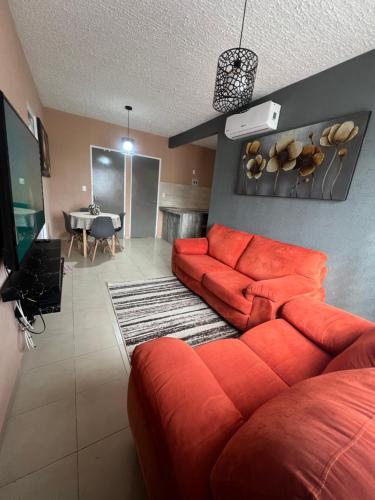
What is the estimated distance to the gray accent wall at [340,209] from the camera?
1773 mm

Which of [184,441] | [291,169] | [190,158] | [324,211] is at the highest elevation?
[190,158]

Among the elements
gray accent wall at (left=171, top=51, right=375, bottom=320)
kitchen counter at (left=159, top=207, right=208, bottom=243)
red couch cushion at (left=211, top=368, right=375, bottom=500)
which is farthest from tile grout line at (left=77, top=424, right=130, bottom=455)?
kitchen counter at (left=159, top=207, right=208, bottom=243)

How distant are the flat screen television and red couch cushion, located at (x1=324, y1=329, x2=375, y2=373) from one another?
5.22ft

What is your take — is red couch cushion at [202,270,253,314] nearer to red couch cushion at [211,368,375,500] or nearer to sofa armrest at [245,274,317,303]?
sofa armrest at [245,274,317,303]

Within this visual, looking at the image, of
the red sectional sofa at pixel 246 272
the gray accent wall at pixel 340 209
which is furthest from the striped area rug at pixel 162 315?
the gray accent wall at pixel 340 209

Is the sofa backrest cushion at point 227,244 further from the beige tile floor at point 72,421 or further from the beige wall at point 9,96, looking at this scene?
the beige wall at point 9,96

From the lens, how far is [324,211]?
6.80ft

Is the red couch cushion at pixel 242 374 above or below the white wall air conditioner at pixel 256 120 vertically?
below

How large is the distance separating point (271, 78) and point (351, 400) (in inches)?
113

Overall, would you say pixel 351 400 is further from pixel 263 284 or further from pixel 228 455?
pixel 263 284

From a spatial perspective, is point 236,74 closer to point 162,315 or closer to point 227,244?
point 227,244

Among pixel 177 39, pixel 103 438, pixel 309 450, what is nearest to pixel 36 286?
pixel 103 438

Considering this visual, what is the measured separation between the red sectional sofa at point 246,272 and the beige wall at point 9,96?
1.61m

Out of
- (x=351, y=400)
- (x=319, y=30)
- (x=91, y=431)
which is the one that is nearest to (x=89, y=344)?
(x=91, y=431)
